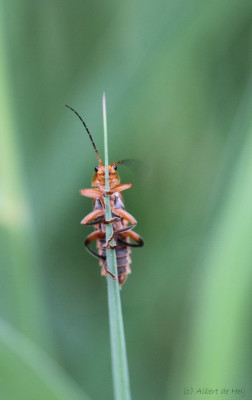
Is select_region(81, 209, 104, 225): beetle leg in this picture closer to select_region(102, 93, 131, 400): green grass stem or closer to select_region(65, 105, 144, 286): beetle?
select_region(65, 105, 144, 286): beetle

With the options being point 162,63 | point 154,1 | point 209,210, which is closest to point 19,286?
point 209,210

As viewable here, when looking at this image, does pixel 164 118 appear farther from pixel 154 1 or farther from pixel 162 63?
pixel 154 1

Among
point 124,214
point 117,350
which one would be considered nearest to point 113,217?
point 124,214

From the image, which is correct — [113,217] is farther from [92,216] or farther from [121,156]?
[121,156]

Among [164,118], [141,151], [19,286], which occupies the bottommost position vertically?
[19,286]

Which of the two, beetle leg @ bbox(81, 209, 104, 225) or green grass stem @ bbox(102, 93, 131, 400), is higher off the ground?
beetle leg @ bbox(81, 209, 104, 225)

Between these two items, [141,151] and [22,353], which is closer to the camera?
[22,353]

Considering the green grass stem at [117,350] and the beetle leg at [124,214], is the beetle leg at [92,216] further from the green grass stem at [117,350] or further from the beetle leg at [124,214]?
the green grass stem at [117,350]

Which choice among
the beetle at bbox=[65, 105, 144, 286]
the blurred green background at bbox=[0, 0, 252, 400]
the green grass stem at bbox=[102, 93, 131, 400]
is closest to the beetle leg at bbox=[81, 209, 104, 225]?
the beetle at bbox=[65, 105, 144, 286]
